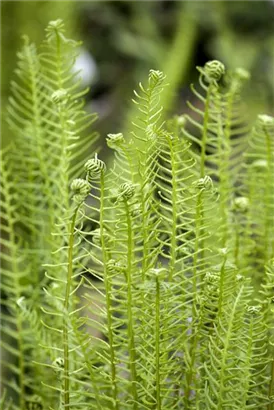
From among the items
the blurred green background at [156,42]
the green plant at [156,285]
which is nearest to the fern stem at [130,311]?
A: the green plant at [156,285]

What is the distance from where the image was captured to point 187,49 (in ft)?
4.75

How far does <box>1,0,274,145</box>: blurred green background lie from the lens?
5.24ft

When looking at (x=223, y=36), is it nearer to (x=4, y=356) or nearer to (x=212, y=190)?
(x=4, y=356)

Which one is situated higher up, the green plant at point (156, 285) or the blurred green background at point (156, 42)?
the blurred green background at point (156, 42)

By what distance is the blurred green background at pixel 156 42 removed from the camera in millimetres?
1596

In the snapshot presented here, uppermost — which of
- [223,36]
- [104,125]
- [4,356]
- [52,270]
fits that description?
[223,36]

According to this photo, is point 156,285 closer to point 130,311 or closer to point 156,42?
point 130,311

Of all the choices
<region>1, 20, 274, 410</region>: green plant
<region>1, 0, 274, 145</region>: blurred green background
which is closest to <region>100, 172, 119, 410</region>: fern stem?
<region>1, 20, 274, 410</region>: green plant

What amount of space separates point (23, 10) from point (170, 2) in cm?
92

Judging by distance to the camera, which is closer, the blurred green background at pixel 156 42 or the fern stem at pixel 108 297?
the fern stem at pixel 108 297

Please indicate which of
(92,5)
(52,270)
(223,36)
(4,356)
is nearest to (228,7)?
(223,36)

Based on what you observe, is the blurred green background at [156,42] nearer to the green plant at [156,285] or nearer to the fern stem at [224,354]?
the green plant at [156,285]

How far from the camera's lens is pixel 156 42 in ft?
6.10

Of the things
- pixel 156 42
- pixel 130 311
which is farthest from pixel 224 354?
pixel 156 42
